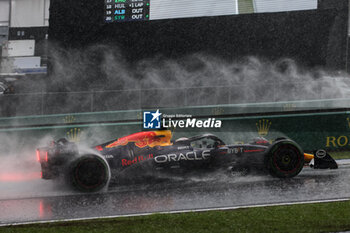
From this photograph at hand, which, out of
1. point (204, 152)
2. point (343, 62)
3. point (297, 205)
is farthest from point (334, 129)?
point (297, 205)

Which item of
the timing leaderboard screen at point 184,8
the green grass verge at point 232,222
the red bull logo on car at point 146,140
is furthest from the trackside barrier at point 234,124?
the green grass verge at point 232,222

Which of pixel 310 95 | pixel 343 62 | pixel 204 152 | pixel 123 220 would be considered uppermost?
pixel 343 62

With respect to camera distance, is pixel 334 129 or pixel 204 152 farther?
pixel 334 129

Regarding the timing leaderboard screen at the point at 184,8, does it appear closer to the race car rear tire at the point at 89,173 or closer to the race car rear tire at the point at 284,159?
the race car rear tire at the point at 284,159

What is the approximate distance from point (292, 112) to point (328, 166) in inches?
156

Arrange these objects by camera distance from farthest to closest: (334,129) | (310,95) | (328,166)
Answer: (310,95)
(334,129)
(328,166)

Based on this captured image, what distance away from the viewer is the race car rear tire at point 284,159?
7.07 meters

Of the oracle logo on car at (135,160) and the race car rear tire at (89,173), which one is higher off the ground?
the oracle logo on car at (135,160)

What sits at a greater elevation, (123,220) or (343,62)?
(343,62)

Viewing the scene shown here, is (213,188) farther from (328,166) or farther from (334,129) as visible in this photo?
(334,129)

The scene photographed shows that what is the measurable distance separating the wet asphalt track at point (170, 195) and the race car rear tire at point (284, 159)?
0.57 ft

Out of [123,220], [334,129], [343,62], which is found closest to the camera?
[123,220]

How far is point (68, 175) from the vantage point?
672cm

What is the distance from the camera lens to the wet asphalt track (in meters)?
5.66
